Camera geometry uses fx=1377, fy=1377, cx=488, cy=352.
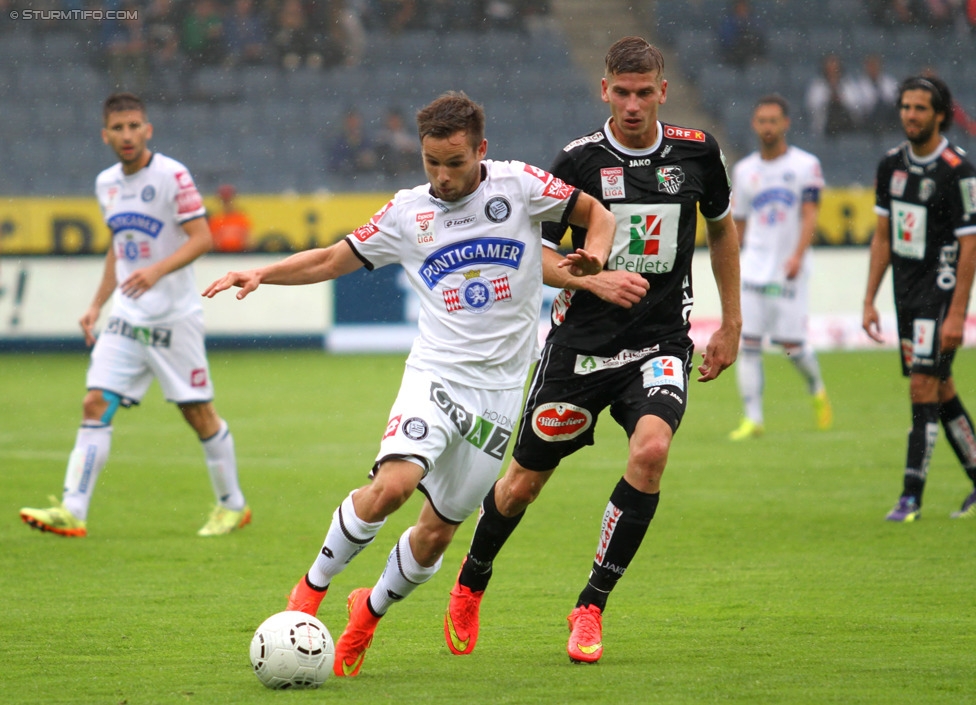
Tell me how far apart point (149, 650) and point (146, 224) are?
3.42 m

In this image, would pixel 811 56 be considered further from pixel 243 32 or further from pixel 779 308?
pixel 779 308

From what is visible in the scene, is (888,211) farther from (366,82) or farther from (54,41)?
(54,41)

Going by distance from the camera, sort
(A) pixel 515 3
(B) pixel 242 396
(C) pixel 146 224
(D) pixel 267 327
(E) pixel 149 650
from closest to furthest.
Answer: (E) pixel 149 650, (C) pixel 146 224, (B) pixel 242 396, (D) pixel 267 327, (A) pixel 515 3

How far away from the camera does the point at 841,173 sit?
23.6 m

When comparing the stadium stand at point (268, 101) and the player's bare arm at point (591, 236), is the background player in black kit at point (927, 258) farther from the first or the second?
the stadium stand at point (268, 101)

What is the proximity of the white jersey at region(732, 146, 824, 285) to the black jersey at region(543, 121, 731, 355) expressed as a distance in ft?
21.1

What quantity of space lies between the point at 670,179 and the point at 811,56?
68.5ft

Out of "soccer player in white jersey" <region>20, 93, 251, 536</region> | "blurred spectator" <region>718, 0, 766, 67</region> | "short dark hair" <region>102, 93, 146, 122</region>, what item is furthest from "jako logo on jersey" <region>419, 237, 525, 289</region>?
"blurred spectator" <region>718, 0, 766, 67</region>

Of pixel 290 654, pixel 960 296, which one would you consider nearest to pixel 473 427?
pixel 290 654

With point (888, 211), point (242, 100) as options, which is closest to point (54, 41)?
point (242, 100)

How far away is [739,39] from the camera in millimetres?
24750

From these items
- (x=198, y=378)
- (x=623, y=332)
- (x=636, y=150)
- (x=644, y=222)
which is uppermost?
(x=636, y=150)

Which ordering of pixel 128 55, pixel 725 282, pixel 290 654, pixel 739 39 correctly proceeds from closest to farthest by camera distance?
pixel 290 654, pixel 725 282, pixel 128 55, pixel 739 39

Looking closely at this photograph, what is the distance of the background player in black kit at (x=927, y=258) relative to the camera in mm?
7543
